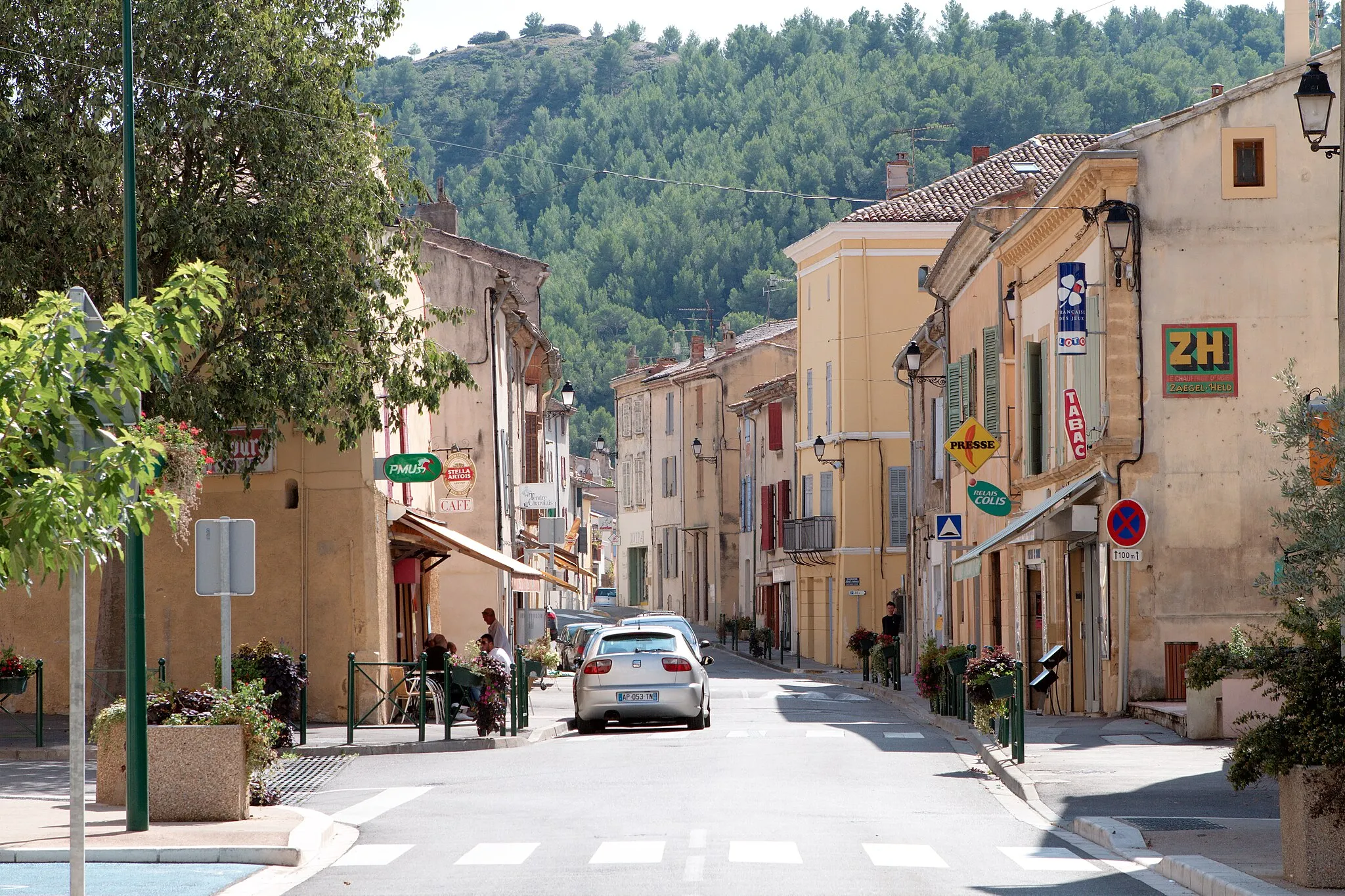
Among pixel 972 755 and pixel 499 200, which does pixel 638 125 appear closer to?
pixel 499 200

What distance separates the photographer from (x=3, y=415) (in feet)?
31.2

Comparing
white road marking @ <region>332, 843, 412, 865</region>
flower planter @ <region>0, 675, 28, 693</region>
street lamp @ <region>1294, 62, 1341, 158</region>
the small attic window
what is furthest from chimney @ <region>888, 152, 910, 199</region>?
white road marking @ <region>332, 843, 412, 865</region>

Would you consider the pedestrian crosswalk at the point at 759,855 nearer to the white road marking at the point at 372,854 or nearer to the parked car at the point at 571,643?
the white road marking at the point at 372,854

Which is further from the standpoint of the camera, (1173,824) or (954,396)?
(954,396)

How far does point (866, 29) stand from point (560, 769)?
13627 centimetres

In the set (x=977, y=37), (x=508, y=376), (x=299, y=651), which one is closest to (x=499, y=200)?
(x=977, y=37)

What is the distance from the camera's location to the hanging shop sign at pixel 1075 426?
27.3 meters

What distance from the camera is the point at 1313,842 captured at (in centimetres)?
1027

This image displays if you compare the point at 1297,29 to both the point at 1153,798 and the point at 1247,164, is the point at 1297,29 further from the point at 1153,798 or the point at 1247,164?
the point at 1153,798

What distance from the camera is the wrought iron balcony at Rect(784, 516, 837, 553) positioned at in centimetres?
5634

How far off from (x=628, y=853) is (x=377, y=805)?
4.42 meters

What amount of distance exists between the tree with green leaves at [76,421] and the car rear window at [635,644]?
15307 millimetres

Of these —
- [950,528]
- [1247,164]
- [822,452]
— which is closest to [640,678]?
[1247,164]

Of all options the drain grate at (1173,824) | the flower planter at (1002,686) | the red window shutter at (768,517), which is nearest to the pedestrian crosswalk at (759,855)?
the drain grate at (1173,824)
